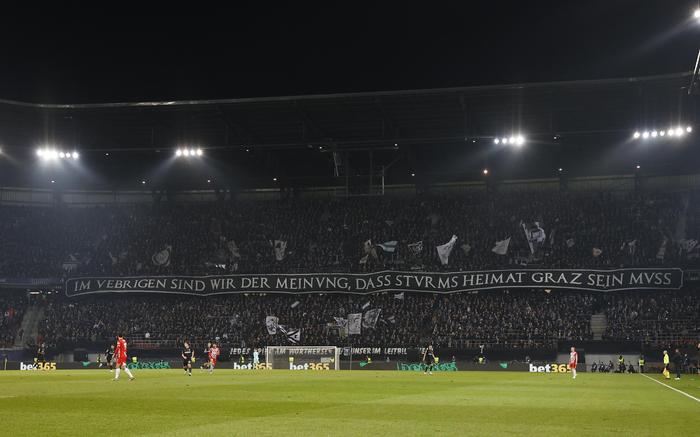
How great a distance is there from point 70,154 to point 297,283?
20.2m

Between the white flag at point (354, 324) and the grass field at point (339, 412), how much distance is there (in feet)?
110

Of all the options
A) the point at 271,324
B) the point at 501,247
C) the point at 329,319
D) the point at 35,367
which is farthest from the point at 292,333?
the point at 35,367

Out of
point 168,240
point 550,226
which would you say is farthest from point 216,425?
point 168,240

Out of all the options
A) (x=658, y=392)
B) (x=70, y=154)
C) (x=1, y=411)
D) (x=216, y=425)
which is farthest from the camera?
(x=70, y=154)

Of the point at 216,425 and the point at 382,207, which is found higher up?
the point at 382,207

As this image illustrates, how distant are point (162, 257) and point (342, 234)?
15.9 m

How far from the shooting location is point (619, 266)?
6075cm

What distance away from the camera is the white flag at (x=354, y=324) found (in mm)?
62656

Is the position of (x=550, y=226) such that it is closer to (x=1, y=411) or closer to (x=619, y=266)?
(x=619, y=266)

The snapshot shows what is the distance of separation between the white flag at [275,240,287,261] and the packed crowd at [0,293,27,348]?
22.5m

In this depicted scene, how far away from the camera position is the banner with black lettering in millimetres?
59281

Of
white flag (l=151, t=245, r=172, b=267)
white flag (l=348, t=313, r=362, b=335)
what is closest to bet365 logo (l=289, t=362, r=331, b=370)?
white flag (l=348, t=313, r=362, b=335)

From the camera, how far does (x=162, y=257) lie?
71.4m

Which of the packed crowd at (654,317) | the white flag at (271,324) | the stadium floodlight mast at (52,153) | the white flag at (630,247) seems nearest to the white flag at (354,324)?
the white flag at (271,324)
